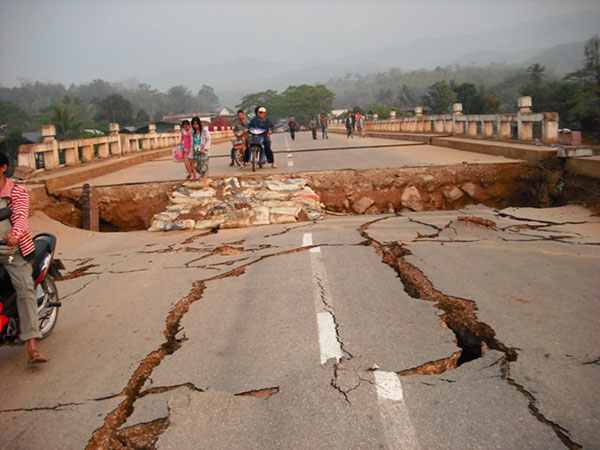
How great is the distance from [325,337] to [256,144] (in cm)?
1064

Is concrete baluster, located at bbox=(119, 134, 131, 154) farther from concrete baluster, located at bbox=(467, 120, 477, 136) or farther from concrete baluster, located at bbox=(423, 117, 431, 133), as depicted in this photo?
concrete baluster, located at bbox=(423, 117, 431, 133)

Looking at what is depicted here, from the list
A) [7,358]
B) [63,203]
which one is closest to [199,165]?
[63,203]

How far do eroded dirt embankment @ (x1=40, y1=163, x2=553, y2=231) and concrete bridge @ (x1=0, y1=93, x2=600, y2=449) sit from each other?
1.84m

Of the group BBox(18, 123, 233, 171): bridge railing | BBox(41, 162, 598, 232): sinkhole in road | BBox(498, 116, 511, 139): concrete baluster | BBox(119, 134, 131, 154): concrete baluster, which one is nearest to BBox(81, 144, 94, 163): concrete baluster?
BBox(18, 123, 233, 171): bridge railing

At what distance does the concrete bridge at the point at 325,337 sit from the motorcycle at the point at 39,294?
0.21 metres

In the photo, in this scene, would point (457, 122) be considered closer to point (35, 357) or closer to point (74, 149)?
point (74, 149)

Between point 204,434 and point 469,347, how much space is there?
210 cm

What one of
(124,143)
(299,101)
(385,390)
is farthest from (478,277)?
(299,101)

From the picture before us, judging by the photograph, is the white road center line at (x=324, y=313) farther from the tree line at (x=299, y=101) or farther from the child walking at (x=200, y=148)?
the tree line at (x=299, y=101)

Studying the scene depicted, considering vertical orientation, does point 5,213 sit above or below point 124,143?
below

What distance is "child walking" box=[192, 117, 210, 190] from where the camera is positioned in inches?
473

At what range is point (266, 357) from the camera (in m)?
3.97

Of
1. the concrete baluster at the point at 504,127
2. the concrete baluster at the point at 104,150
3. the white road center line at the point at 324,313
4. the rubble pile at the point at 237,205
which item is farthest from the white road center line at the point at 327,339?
the concrete baluster at the point at 104,150

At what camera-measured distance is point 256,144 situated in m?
14.4
